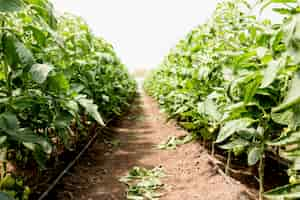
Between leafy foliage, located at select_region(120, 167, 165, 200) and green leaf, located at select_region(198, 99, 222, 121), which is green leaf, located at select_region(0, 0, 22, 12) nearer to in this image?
green leaf, located at select_region(198, 99, 222, 121)

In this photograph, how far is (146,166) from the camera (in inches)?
157

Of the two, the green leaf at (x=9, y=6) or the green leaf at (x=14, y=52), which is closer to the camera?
the green leaf at (x=9, y=6)

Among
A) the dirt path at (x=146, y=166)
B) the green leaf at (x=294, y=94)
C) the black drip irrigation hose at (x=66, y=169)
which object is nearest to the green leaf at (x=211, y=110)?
the dirt path at (x=146, y=166)

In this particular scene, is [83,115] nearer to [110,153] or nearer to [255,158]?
[110,153]

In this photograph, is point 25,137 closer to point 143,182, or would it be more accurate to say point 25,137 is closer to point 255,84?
point 255,84

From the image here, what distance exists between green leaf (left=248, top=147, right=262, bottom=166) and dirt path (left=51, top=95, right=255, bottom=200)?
62cm

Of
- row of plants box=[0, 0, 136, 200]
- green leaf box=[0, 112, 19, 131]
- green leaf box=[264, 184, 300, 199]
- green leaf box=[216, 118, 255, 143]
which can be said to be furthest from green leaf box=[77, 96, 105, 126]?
green leaf box=[264, 184, 300, 199]

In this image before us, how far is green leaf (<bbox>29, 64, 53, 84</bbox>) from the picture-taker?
1.58 meters

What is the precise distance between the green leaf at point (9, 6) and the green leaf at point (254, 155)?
4.91 feet

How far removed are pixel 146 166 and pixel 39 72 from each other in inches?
103

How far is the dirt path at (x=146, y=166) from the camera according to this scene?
2863 millimetres

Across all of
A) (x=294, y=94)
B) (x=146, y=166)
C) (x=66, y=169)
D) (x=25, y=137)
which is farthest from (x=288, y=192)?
(x=146, y=166)

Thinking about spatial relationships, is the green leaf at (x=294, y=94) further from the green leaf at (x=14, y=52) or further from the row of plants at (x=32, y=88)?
the green leaf at (x=14, y=52)

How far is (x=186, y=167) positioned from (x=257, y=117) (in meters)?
1.88
